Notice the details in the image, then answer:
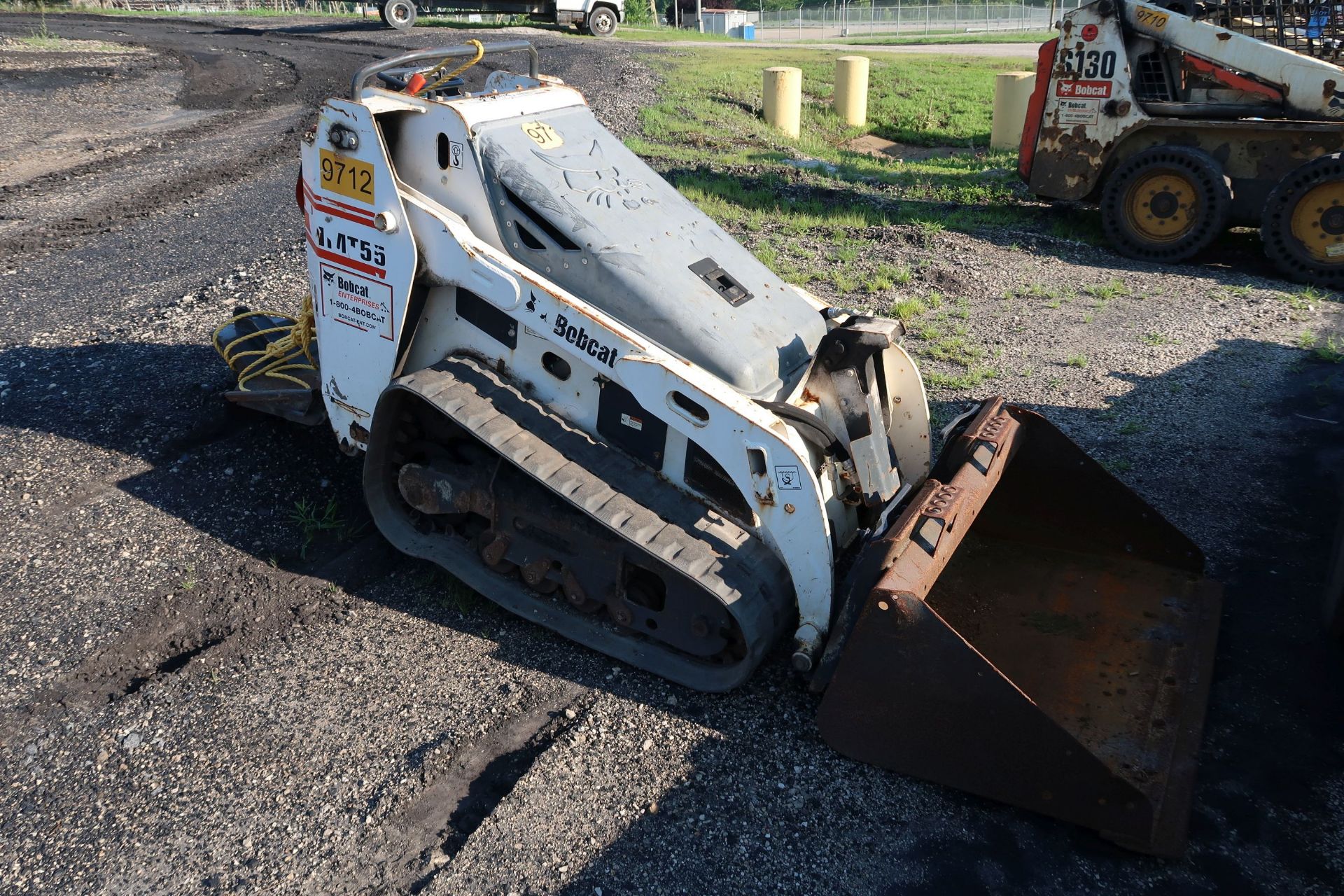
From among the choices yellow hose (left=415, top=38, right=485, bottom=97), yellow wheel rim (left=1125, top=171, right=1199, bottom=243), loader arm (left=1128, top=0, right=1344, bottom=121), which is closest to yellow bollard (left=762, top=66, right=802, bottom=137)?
loader arm (left=1128, top=0, right=1344, bottom=121)

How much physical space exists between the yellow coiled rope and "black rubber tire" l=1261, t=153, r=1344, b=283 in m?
8.09

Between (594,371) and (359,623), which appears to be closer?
(594,371)

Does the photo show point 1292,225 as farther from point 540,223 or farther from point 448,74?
point 540,223

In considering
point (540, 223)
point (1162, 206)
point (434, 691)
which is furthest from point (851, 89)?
point (434, 691)

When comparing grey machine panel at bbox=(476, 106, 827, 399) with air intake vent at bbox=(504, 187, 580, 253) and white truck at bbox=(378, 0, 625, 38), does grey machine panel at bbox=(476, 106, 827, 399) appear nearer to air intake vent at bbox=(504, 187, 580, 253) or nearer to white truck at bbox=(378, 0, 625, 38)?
air intake vent at bbox=(504, 187, 580, 253)

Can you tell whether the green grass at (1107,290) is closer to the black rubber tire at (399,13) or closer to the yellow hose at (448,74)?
the yellow hose at (448,74)

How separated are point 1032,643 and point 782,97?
13.5 m

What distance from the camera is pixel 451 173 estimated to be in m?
4.47

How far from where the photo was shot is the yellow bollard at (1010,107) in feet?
53.2

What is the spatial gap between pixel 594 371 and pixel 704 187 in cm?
733

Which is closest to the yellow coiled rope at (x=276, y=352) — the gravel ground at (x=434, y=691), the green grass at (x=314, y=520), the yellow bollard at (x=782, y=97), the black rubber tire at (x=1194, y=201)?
the gravel ground at (x=434, y=691)

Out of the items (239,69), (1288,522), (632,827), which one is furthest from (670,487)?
(239,69)

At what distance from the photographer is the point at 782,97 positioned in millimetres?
16172

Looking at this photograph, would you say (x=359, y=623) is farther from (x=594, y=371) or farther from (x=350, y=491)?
(x=594, y=371)
